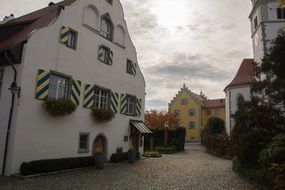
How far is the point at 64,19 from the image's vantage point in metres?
15.5

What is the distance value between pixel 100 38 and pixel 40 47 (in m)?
5.58

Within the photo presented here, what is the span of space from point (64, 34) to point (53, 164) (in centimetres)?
747

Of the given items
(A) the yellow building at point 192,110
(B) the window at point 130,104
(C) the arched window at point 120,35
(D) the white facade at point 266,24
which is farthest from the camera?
(A) the yellow building at point 192,110

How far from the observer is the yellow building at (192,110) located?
2458 inches

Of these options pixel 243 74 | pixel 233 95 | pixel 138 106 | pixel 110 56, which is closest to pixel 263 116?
pixel 110 56

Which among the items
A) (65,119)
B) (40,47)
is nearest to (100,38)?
(40,47)

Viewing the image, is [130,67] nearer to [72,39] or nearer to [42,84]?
[72,39]

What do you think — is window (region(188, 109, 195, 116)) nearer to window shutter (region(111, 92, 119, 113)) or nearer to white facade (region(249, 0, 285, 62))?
white facade (region(249, 0, 285, 62))

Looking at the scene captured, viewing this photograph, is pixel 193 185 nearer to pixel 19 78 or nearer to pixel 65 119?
pixel 65 119

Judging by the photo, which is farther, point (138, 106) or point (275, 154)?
point (138, 106)

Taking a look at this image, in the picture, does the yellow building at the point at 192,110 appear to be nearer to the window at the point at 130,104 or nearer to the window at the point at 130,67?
the window at the point at 130,104

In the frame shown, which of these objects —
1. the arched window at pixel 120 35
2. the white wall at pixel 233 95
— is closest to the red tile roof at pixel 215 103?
the white wall at pixel 233 95

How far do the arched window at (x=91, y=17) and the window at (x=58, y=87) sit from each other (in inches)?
175

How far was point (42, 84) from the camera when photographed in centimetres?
1368
